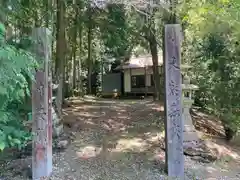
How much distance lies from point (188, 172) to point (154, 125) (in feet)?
9.92

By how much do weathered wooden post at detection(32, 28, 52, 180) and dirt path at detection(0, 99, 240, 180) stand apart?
0.39m

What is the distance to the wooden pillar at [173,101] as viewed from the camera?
6000 millimetres

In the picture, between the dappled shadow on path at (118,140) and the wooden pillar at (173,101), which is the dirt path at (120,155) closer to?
the dappled shadow on path at (118,140)

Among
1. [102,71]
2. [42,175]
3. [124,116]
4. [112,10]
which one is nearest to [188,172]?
[42,175]

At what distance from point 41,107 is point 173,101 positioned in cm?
245

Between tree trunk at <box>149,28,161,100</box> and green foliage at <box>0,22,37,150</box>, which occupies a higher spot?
tree trunk at <box>149,28,161,100</box>

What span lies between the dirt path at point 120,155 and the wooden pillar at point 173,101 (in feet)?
1.13

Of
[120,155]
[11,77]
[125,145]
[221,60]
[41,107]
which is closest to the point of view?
[11,77]

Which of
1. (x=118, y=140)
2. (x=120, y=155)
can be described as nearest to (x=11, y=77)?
(x=120, y=155)

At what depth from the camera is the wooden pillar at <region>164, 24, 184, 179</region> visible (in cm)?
600

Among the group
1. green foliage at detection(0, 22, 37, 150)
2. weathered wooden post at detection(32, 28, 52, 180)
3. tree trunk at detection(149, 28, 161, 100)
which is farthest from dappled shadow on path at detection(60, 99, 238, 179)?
tree trunk at detection(149, 28, 161, 100)

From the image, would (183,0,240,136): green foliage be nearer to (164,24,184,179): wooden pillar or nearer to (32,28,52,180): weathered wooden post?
(164,24,184,179): wooden pillar

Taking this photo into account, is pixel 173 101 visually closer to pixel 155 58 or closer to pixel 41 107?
pixel 41 107

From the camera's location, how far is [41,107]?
5.84 meters
